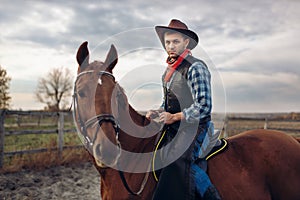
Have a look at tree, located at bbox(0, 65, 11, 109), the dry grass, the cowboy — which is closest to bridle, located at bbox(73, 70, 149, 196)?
the cowboy

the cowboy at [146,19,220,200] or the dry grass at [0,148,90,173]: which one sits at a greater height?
the cowboy at [146,19,220,200]

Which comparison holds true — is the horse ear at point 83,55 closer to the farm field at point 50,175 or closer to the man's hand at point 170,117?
the man's hand at point 170,117

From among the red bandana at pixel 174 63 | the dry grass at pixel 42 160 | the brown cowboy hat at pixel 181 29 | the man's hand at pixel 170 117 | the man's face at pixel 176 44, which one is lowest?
the dry grass at pixel 42 160

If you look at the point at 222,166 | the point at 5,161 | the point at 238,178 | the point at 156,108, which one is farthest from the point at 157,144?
the point at 5,161

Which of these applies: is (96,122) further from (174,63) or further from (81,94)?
(174,63)

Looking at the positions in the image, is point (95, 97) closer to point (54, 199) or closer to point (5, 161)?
point (54, 199)

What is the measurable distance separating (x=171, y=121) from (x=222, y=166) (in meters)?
0.75

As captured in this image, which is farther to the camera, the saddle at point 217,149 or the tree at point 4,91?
the tree at point 4,91

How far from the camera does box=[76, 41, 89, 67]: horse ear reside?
270 centimetres

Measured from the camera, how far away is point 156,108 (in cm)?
313

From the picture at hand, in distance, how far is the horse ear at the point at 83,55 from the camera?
106 inches

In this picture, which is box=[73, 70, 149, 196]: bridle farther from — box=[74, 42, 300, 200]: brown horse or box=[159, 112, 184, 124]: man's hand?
box=[159, 112, 184, 124]: man's hand

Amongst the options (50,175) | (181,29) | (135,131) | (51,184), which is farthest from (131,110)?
(50,175)

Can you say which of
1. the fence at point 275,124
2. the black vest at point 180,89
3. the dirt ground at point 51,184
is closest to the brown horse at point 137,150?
the black vest at point 180,89
